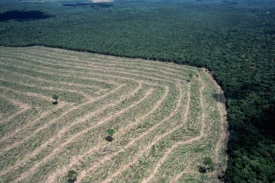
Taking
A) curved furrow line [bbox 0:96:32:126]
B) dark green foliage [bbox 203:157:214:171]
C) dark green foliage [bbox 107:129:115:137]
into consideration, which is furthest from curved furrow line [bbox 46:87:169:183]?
curved furrow line [bbox 0:96:32:126]

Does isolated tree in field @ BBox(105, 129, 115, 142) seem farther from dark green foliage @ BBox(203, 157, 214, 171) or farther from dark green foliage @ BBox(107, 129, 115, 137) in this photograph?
dark green foliage @ BBox(203, 157, 214, 171)

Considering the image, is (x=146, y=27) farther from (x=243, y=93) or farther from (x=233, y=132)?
(x=233, y=132)

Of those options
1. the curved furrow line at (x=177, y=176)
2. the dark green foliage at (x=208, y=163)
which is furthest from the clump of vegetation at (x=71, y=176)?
the dark green foliage at (x=208, y=163)

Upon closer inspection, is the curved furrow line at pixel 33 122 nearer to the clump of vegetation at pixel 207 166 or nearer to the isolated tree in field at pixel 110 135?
the isolated tree in field at pixel 110 135

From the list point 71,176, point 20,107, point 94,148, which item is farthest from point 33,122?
point 71,176

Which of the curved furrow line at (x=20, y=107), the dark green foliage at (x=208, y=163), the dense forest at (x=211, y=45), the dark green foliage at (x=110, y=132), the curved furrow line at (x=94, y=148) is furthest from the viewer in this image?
the curved furrow line at (x=20, y=107)

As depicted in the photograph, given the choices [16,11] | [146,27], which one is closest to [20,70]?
[146,27]

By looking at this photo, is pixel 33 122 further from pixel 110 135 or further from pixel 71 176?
pixel 71 176
